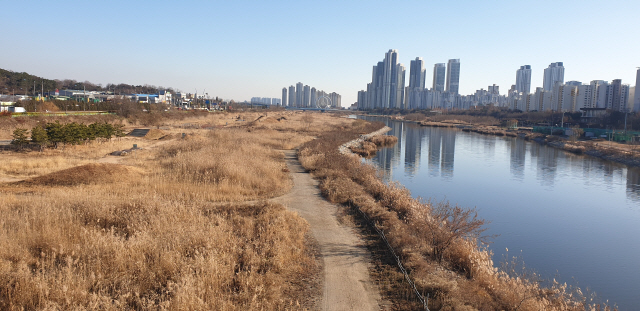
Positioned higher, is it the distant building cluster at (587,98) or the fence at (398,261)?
the distant building cluster at (587,98)

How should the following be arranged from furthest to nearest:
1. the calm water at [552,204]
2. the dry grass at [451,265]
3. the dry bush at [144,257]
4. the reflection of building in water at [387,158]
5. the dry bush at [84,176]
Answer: the reflection of building in water at [387,158], the dry bush at [84,176], the calm water at [552,204], the dry grass at [451,265], the dry bush at [144,257]

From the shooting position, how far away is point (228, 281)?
6660mm

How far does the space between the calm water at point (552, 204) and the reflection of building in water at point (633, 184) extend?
42mm

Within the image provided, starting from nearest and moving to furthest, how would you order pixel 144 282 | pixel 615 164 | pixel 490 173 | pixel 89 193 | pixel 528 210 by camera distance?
pixel 144 282 < pixel 89 193 < pixel 528 210 < pixel 490 173 < pixel 615 164

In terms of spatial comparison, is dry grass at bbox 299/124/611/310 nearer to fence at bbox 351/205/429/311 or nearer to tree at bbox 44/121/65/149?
fence at bbox 351/205/429/311

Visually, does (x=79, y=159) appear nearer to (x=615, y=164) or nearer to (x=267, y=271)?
(x=267, y=271)

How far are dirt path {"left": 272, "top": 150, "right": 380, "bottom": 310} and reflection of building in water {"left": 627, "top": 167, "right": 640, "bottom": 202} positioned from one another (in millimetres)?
21138

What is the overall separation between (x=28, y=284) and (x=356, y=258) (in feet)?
19.2

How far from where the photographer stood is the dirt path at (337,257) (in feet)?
22.6

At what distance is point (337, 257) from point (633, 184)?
3077 centimetres

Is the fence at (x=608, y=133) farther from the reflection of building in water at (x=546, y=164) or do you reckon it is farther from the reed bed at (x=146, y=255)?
the reed bed at (x=146, y=255)

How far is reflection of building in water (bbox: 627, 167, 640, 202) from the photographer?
25339 millimetres

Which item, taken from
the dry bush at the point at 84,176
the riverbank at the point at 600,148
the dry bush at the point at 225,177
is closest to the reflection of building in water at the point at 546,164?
the riverbank at the point at 600,148

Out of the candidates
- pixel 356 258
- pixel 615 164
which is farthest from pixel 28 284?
pixel 615 164
